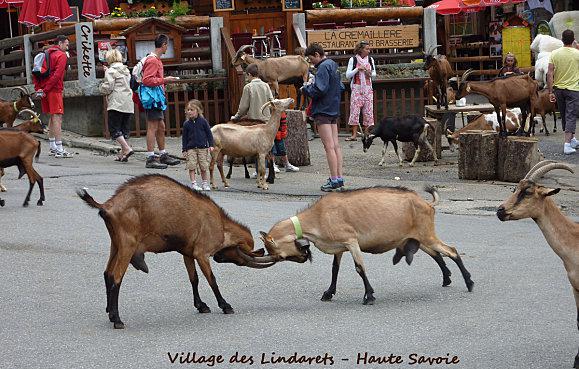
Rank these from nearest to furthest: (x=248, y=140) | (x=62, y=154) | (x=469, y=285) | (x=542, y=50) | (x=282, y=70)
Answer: (x=469, y=285), (x=248, y=140), (x=62, y=154), (x=282, y=70), (x=542, y=50)

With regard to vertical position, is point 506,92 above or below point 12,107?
below

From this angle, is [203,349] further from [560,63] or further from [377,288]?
[560,63]

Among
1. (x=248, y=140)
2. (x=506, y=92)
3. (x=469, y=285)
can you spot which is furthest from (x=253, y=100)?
(x=469, y=285)

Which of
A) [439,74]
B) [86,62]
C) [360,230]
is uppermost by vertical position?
[86,62]

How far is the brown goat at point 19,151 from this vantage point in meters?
13.3

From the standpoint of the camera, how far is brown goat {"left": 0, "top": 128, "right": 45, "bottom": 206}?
1330 centimetres

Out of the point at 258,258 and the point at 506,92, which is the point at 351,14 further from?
the point at 258,258

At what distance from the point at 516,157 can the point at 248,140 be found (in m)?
4.15

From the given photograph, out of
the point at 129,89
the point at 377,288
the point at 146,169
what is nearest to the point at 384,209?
the point at 377,288

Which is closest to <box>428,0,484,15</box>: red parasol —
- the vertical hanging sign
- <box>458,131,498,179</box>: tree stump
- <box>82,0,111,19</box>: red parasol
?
<box>82,0,111,19</box>: red parasol

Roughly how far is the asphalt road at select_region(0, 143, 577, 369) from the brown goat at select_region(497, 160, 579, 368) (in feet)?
2.21

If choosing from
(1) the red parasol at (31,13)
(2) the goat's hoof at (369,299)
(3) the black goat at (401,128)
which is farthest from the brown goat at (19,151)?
(1) the red parasol at (31,13)

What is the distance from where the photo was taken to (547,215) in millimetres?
7461

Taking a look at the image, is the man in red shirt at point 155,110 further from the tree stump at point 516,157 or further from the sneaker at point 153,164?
the tree stump at point 516,157
